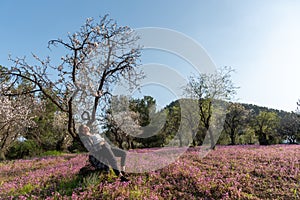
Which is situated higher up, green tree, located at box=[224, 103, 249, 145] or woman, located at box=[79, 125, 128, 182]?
green tree, located at box=[224, 103, 249, 145]

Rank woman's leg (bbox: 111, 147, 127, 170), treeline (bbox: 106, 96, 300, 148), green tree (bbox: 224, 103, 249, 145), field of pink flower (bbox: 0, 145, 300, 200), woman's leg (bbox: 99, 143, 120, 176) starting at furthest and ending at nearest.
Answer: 1. green tree (bbox: 224, 103, 249, 145)
2. treeline (bbox: 106, 96, 300, 148)
3. woman's leg (bbox: 111, 147, 127, 170)
4. woman's leg (bbox: 99, 143, 120, 176)
5. field of pink flower (bbox: 0, 145, 300, 200)

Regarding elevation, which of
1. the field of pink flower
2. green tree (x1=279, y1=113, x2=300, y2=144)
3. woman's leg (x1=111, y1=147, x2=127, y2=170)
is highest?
green tree (x1=279, y1=113, x2=300, y2=144)

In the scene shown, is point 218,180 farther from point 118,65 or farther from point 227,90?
point 227,90

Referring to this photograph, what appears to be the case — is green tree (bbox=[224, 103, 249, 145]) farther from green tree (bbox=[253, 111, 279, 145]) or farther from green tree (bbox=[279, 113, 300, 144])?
green tree (bbox=[279, 113, 300, 144])

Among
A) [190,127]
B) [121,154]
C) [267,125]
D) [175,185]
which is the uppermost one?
[267,125]

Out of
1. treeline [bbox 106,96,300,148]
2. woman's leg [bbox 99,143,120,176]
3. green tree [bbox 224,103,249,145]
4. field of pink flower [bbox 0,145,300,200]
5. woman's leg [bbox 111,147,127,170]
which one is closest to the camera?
field of pink flower [bbox 0,145,300,200]

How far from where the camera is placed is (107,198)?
7.27 metres

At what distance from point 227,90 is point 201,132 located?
22.9m

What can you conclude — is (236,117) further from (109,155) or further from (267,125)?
(109,155)

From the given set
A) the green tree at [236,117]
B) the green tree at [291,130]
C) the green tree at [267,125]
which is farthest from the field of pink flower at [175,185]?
the green tree at [291,130]

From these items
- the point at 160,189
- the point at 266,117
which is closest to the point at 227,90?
the point at 160,189

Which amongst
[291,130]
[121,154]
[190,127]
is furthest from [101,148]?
[291,130]

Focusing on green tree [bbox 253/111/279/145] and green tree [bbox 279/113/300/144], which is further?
green tree [bbox 253/111/279/145]

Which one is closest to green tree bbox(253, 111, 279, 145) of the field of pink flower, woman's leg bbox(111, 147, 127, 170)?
the field of pink flower
